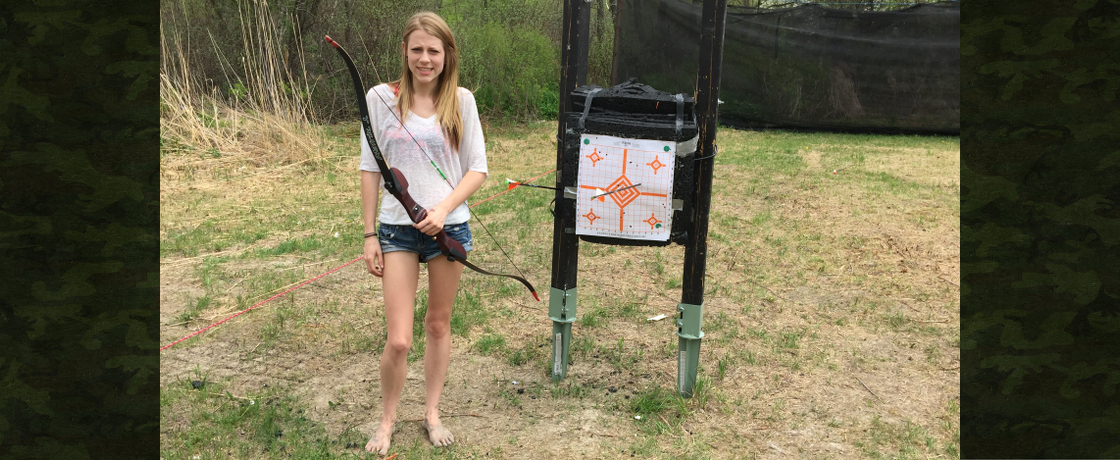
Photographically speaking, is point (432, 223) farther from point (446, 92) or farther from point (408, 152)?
point (446, 92)

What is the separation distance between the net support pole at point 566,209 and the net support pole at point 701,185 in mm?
513

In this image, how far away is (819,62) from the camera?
45.5ft

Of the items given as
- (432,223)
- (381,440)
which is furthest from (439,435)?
(432,223)

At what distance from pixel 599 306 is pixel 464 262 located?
2.13 meters

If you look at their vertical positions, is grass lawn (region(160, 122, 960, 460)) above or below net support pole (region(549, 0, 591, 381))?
below

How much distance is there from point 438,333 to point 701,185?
4.03 ft

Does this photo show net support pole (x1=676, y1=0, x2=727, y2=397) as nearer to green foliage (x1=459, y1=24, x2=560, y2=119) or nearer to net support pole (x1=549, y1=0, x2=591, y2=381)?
net support pole (x1=549, y1=0, x2=591, y2=381)

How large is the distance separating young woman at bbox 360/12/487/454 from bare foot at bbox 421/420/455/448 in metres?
0.43

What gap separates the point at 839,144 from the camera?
1230 centimetres

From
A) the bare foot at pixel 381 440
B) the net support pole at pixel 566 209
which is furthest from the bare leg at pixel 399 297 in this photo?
the net support pole at pixel 566 209

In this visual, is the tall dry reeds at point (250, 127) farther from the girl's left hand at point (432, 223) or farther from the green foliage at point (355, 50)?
the girl's left hand at point (432, 223)

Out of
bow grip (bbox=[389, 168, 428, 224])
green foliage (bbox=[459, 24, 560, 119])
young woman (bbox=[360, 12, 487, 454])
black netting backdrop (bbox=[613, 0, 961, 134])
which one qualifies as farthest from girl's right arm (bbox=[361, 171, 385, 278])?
black netting backdrop (bbox=[613, 0, 961, 134])

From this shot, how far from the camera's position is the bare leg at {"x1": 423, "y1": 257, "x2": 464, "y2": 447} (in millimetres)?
3094
